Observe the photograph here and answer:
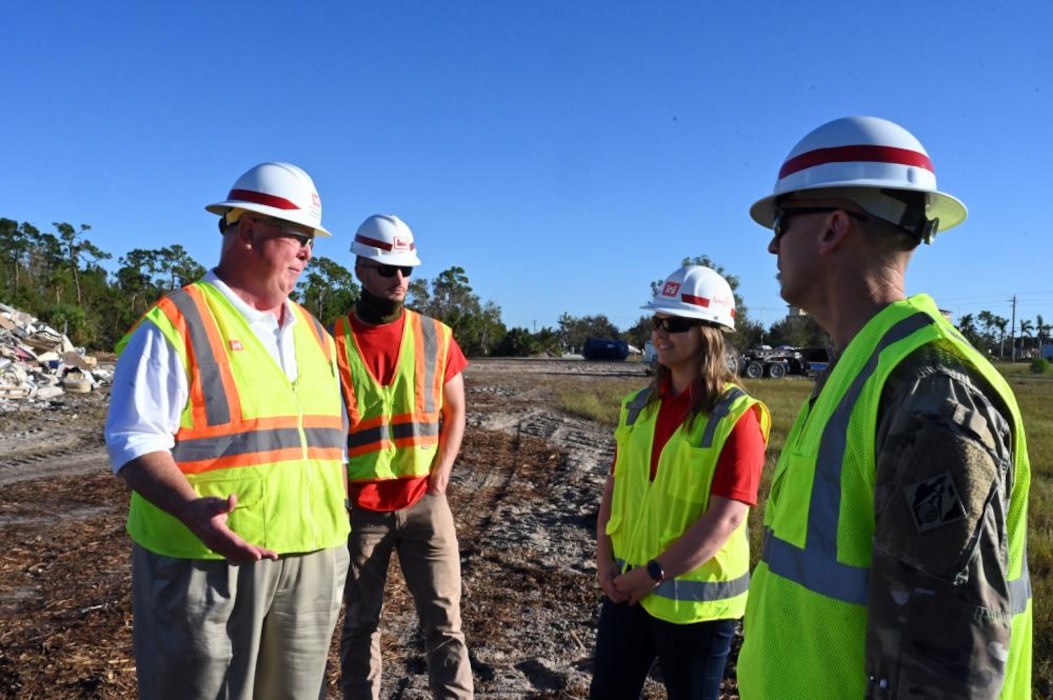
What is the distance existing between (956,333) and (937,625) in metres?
0.53

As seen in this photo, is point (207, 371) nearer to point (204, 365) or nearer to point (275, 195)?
point (204, 365)

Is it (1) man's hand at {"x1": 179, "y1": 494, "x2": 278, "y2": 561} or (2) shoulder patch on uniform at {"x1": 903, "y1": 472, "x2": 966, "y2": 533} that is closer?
(2) shoulder patch on uniform at {"x1": 903, "y1": 472, "x2": 966, "y2": 533}

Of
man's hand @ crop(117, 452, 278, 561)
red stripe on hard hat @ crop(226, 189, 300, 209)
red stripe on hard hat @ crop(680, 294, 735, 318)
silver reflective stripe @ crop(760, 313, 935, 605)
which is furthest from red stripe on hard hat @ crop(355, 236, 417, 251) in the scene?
silver reflective stripe @ crop(760, 313, 935, 605)

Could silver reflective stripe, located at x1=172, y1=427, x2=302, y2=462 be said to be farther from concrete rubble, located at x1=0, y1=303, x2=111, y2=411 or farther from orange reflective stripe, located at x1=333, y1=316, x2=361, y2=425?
concrete rubble, located at x1=0, y1=303, x2=111, y2=411

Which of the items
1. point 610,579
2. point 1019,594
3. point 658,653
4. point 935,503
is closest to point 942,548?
point 935,503

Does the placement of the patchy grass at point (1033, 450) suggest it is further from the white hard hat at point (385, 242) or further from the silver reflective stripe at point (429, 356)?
the white hard hat at point (385, 242)

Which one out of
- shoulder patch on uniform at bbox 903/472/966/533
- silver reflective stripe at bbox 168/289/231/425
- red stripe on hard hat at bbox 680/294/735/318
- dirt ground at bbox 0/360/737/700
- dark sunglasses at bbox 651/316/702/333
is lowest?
dirt ground at bbox 0/360/737/700

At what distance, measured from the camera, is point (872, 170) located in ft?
4.93

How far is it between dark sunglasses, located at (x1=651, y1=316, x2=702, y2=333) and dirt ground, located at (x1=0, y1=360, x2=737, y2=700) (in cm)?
218

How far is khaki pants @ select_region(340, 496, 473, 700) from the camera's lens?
3.53 meters

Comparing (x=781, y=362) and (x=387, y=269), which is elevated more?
(x=781, y=362)

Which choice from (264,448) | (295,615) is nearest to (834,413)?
(264,448)

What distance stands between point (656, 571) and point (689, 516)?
0.23 meters

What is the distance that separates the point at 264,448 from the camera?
2.45 metres
